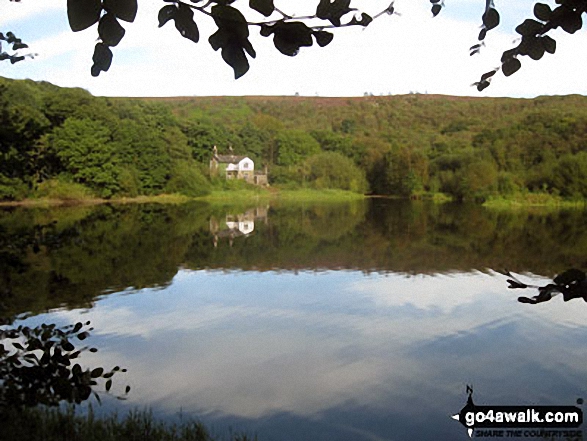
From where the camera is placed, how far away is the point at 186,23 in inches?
35.8

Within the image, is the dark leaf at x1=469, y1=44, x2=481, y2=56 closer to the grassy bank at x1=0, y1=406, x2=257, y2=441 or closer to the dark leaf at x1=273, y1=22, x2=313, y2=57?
the dark leaf at x1=273, y1=22, x2=313, y2=57

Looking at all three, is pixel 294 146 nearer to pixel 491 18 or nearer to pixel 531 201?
pixel 531 201

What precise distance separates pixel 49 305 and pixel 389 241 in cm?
1217

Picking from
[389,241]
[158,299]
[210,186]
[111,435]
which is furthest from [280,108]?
[111,435]

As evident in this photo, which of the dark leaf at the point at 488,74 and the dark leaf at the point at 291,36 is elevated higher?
the dark leaf at the point at 488,74

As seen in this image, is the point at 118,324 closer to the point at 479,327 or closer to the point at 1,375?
the point at 479,327

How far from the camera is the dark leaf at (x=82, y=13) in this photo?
75 cm

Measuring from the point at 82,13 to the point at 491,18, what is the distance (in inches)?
40.5

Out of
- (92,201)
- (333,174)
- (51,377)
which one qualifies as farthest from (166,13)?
(333,174)

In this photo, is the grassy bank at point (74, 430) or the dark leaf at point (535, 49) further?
the grassy bank at point (74, 430)

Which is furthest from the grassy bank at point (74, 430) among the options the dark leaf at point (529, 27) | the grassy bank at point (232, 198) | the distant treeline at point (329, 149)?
the grassy bank at point (232, 198)

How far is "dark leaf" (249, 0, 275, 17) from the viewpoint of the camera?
0.89 metres

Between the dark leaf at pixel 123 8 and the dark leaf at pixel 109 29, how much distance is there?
0.02 m

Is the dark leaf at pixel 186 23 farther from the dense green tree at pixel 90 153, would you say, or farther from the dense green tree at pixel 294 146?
the dense green tree at pixel 294 146
